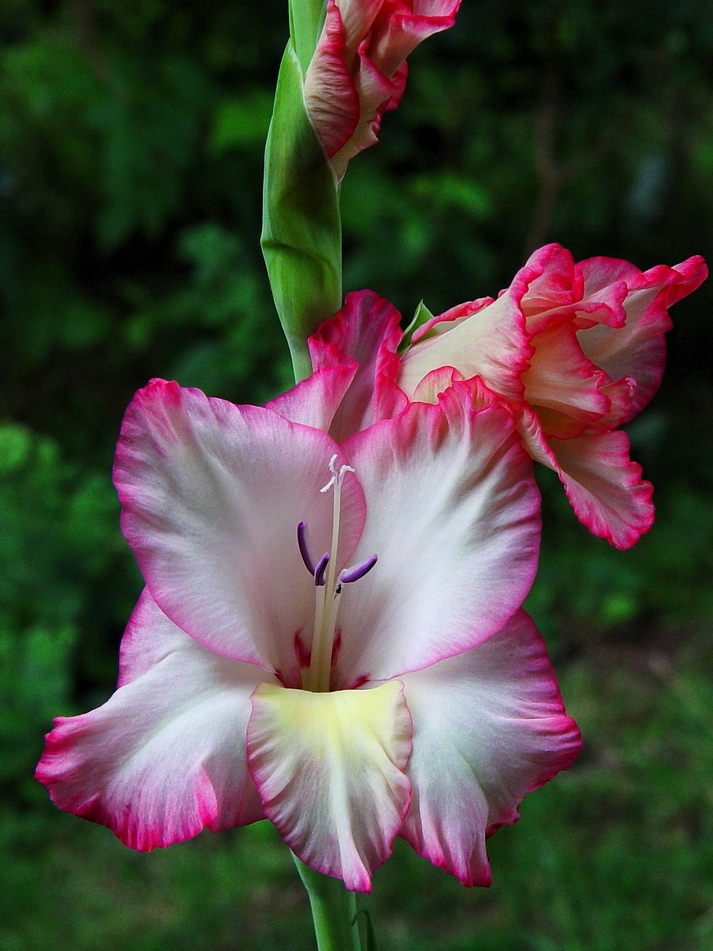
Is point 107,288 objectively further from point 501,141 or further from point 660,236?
point 660,236

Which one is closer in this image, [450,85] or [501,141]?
[450,85]

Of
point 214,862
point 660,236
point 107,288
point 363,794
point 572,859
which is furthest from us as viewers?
point 660,236

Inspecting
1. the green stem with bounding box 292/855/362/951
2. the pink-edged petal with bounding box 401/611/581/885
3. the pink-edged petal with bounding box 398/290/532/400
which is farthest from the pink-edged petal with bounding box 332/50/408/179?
the green stem with bounding box 292/855/362/951

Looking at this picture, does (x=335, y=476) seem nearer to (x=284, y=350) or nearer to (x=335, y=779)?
(x=335, y=779)

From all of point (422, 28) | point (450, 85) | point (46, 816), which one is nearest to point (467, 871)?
point (422, 28)

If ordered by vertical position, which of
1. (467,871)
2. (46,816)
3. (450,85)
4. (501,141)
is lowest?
(46,816)

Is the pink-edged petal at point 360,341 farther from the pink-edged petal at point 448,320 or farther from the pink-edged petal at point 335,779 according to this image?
the pink-edged petal at point 335,779

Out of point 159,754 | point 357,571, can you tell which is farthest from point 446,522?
point 159,754
